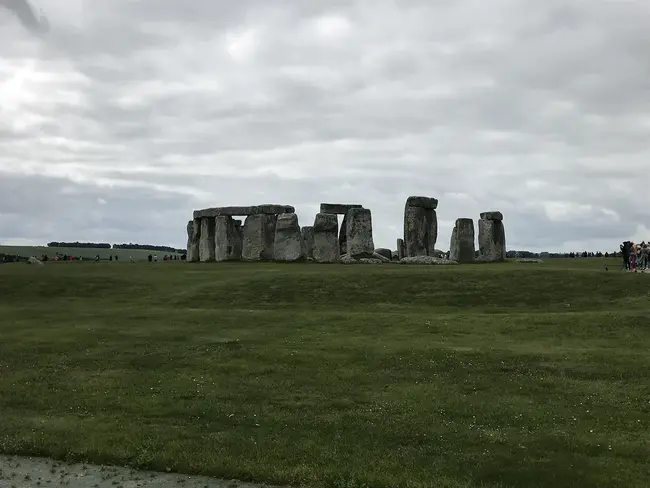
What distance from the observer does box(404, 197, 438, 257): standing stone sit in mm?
44688

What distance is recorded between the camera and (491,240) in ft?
150

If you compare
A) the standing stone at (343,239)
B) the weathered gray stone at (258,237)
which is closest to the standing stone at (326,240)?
the weathered gray stone at (258,237)

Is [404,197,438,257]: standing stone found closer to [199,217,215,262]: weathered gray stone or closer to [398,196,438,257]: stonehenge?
[398,196,438,257]: stonehenge

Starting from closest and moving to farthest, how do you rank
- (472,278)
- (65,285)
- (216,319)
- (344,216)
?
1. (216,319)
2. (472,278)
3. (65,285)
4. (344,216)

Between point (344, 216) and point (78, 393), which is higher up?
point (344, 216)

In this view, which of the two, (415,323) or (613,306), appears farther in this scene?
(613,306)

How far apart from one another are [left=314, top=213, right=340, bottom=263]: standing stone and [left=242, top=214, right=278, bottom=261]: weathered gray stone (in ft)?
11.5

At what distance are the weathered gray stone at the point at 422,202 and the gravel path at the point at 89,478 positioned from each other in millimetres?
36547

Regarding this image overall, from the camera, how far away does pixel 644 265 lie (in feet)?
107

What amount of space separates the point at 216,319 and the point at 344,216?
3154cm

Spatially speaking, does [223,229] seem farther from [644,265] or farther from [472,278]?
[644,265]

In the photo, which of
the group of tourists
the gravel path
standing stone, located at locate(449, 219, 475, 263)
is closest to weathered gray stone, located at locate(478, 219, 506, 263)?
standing stone, located at locate(449, 219, 475, 263)

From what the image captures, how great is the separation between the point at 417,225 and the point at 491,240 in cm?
541

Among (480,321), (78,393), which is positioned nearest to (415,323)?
(480,321)
